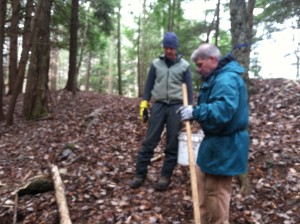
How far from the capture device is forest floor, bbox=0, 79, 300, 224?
4.83 m

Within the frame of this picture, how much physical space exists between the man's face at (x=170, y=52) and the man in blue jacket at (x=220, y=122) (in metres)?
1.52

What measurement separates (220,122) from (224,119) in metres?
0.05

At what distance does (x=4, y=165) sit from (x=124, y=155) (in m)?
2.48

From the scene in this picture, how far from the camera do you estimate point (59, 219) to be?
469 centimetres

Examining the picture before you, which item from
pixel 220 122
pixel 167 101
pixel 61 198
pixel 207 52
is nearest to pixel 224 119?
pixel 220 122

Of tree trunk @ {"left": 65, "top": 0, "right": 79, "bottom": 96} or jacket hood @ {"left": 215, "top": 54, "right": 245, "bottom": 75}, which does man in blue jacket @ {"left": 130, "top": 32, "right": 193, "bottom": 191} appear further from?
tree trunk @ {"left": 65, "top": 0, "right": 79, "bottom": 96}

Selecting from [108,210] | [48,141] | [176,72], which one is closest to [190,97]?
[176,72]

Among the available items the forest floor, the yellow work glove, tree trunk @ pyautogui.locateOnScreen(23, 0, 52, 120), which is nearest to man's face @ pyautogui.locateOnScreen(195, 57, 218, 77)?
the yellow work glove

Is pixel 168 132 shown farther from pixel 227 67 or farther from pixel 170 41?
pixel 227 67

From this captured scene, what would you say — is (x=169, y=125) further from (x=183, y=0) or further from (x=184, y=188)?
(x=183, y=0)

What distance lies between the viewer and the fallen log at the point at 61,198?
4.48 meters

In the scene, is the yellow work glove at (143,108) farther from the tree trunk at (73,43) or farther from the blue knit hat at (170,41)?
the tree trunk at (73,43)

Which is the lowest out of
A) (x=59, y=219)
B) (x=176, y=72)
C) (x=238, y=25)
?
(x=59, y=219)

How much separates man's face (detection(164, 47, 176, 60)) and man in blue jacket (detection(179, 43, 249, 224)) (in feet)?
4.98
